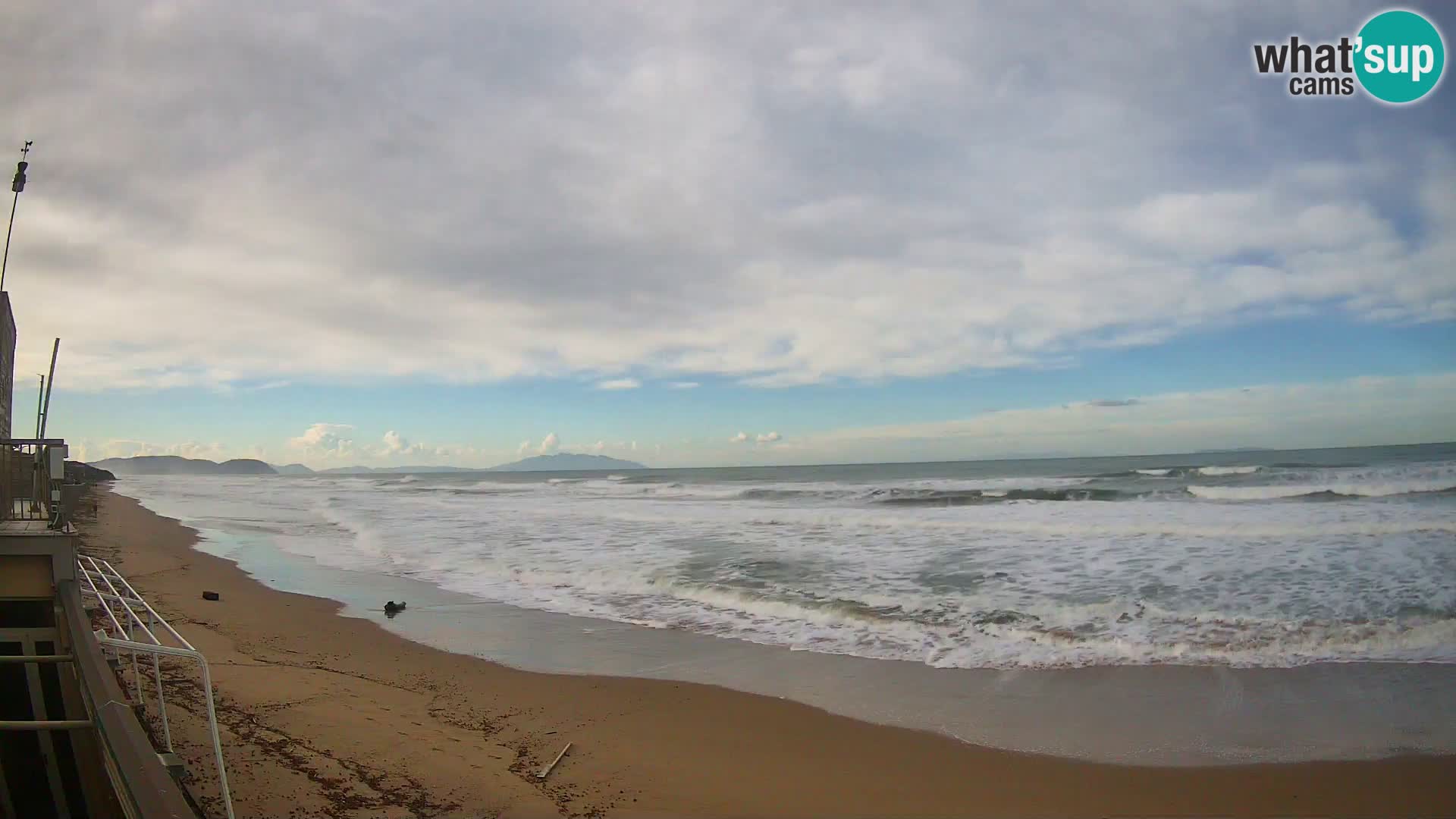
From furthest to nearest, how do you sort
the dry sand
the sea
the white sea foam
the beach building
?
1. the white sea foam
2. the sea
3. the dry sand
4. the beach building

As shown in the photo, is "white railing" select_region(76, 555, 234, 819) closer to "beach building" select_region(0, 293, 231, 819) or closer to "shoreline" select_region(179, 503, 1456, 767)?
"beach building" select_region(0, 293, 231, 819)

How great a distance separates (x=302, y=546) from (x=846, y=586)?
14601mm

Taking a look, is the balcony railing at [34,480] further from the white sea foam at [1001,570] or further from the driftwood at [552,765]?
the white sea foam at [1001,570]

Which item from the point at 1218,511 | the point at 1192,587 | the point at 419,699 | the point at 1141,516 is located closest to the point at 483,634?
the point at 419,699

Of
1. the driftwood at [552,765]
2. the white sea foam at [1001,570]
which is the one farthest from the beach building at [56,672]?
the white sea foam at [1001,570]

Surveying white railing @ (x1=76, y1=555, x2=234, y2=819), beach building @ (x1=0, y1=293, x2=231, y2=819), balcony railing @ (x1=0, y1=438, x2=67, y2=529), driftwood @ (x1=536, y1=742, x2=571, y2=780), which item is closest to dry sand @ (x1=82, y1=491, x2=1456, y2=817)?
driftwood @ (x1=536, y1=742, x2=571, y2=780)

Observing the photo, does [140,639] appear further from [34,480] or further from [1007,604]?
[1007,604]

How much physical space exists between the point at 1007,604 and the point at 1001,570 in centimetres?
272

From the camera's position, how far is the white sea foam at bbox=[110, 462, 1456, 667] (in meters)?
8.11

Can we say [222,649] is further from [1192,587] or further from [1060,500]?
[1060,500]

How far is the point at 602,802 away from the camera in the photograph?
4.61m

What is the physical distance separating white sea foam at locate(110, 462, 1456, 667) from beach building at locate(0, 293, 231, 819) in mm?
5590

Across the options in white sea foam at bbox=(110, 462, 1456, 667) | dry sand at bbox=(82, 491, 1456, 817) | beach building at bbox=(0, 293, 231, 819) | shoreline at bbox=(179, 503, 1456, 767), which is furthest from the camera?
white sea foam at bbox=(110, 462, 1456, 667)

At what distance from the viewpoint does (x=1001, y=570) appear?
1235cm
